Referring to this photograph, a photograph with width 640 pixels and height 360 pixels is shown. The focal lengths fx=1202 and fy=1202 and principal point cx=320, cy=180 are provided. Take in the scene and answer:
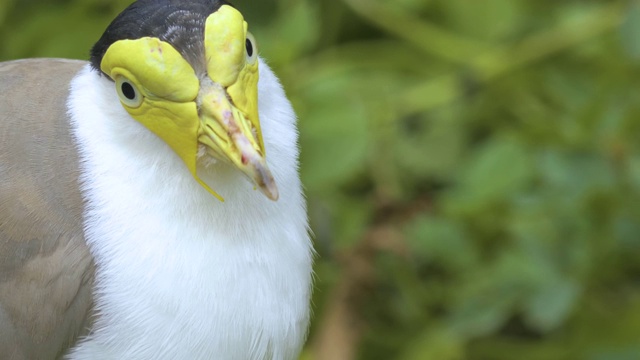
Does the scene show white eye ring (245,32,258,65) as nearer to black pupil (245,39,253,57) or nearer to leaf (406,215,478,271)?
black pupil (245,39,253,57)

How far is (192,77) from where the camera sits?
1488 mm

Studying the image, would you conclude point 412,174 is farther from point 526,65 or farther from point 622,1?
point 622,1

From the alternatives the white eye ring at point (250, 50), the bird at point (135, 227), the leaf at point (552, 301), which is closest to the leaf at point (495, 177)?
the leaf at point (552, 301)

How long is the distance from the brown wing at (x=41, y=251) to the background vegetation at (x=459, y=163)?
797 mm

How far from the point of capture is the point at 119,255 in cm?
159

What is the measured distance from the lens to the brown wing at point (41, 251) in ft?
5.27

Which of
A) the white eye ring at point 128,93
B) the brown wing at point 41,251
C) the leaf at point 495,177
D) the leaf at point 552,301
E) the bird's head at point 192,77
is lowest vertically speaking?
the leaf at point 552,301

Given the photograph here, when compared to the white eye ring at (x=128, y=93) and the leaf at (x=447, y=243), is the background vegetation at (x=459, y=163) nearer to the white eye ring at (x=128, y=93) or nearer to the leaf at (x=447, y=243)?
the leaf at (x=447, y=243)

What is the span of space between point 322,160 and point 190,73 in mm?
954

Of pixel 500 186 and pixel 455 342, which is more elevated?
pixel 500 186

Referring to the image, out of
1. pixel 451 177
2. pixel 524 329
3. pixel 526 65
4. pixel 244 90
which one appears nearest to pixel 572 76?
pixel 526 65

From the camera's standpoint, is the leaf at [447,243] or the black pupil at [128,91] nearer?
the black pupil at [128,91]

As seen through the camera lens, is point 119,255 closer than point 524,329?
Yes

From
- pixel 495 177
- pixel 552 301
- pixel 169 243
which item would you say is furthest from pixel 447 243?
pixel 169 243
